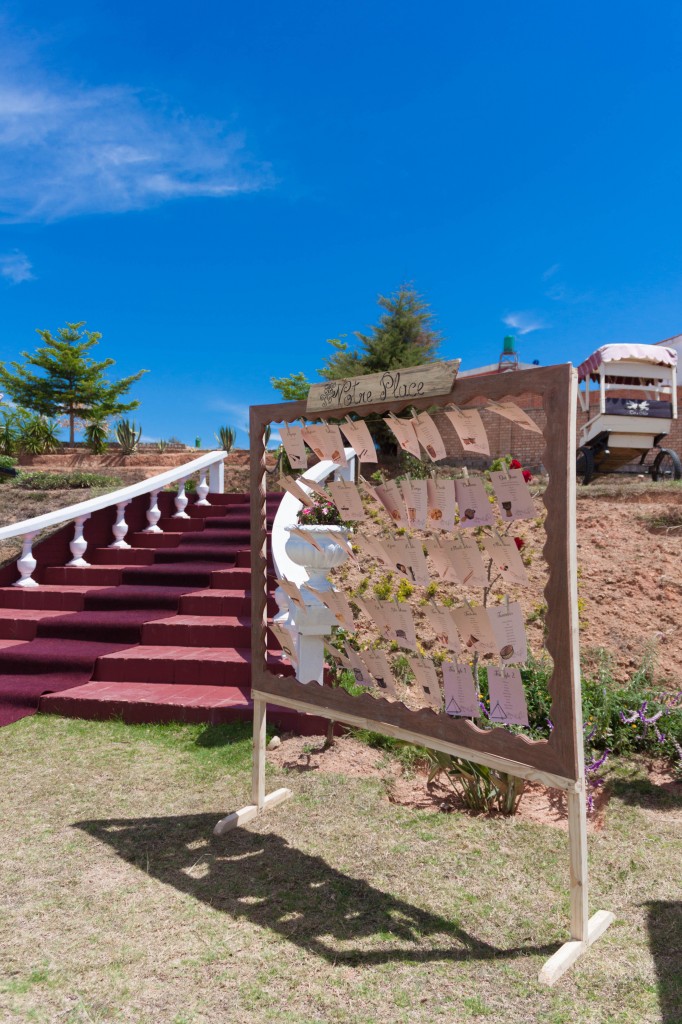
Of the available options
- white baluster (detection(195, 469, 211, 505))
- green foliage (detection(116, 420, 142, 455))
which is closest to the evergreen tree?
green foliage (detection(116, 420, 142, 455))

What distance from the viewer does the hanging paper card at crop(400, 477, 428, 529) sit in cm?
274

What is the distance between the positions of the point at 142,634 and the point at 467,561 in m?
4.13

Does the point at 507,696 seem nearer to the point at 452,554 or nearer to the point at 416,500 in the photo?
the point at 452,554

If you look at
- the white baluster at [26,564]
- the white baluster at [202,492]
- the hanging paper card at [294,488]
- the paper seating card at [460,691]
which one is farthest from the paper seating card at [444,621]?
the white baluster at [202,492]

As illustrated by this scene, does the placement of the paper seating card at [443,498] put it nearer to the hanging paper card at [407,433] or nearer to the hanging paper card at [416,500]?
Answer: the hanging paper card at [416,500]

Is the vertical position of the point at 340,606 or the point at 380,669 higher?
the point at 340,606

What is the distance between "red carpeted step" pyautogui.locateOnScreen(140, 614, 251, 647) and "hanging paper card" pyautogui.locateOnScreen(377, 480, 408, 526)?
315 cm

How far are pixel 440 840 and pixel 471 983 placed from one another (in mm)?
968

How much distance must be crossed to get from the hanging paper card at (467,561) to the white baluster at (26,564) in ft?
20.3

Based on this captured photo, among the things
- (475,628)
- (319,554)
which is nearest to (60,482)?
(319,554)

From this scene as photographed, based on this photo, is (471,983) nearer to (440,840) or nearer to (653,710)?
(440,840)

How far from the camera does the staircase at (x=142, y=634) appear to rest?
4.86 metres

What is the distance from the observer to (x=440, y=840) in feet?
10.4

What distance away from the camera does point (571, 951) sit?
2.29m
